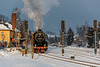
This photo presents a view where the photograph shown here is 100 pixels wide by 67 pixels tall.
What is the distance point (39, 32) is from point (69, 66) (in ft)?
35.9

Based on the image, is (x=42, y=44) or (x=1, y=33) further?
(x=1, y=33)

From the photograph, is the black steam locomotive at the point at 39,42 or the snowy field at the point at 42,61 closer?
the snowy field at the point at 42,61

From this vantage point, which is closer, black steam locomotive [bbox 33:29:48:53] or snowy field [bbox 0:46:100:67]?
snowy field [bbox 0:46:100:67]

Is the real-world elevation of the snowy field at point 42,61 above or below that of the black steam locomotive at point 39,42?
below

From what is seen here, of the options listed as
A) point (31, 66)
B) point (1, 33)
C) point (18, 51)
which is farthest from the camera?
point (1, 33)

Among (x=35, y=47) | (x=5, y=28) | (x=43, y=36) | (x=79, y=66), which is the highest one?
(x=5, y=28)

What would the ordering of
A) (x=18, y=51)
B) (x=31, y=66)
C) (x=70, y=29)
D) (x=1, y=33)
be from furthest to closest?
1. (x=70, y=29)
2. (x=1, y=33)
3. (x=18, y=51)
4. (x=31, y=66)

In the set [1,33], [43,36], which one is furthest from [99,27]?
[1,33]

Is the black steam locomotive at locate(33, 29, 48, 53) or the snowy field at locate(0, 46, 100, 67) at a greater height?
the black steam locomotive at locate(33, 29, 48, 53)

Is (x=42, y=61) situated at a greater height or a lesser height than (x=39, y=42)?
lesser

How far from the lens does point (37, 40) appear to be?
2216cm

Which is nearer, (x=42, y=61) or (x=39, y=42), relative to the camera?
(x=42, y=61)

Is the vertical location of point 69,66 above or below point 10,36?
below

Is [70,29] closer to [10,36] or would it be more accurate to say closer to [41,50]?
[10,36]
